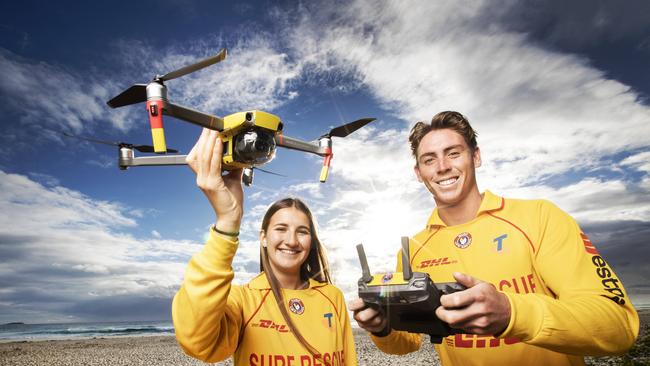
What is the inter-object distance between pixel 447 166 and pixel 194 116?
86.8 inches

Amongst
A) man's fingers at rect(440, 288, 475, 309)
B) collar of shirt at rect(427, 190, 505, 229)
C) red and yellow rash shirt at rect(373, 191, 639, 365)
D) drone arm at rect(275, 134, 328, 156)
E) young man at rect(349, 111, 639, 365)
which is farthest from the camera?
collar of shirt at rect(427, 190, 505, 229)

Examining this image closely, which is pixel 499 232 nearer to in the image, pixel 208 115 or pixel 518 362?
pixel 518 362

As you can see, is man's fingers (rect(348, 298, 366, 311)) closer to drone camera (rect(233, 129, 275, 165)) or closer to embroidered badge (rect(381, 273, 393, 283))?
embroidered badge (rect(381, 273, 393, 283))

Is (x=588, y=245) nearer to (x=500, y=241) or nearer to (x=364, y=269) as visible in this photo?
(x=500, y=241)

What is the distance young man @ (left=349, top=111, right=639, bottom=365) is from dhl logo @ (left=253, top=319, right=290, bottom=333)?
835 mm

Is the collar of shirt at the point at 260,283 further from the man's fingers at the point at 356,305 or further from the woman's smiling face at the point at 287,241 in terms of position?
the man's fingers at the point at 356,305

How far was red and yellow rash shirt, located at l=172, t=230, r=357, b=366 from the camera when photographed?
93.2 inches

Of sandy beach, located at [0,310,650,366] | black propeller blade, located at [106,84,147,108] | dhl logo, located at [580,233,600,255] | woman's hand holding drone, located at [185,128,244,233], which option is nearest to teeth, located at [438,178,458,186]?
dhl logo, located at [580,233,600,255]

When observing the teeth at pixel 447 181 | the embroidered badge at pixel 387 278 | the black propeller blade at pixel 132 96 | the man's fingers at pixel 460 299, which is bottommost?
the man's fingers at pixel 460 299

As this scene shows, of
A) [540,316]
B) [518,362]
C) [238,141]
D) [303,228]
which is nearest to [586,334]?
[540,316]

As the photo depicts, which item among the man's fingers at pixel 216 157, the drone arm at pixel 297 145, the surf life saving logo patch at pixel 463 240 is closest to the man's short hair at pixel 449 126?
the surf life saving logo patch at pixel 463 240

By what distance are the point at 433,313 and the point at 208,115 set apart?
6.34 ft

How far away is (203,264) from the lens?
2.36 m

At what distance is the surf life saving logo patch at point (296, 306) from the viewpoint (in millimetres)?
3557
